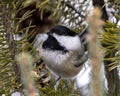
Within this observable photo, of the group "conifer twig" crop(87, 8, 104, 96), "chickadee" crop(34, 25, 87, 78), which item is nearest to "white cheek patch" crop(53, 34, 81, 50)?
"chickadee" crop(34, 25, 87, 78)

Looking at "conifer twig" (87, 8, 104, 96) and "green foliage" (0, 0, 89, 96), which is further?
"green foliage" (0, 0, 89, 96)

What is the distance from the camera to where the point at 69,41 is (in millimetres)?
435

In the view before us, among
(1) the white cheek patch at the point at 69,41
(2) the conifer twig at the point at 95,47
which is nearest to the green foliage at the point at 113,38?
(1) the white cheek patch at the point at 69,41

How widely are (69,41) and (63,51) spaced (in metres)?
0.02

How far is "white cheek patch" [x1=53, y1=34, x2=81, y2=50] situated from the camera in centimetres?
44

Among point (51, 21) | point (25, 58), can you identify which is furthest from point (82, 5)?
point (25, 58)

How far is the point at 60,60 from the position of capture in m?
0.46

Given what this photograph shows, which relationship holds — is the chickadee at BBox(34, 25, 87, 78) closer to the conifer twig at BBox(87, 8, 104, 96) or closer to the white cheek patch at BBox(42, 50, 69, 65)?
the white cheek patch at BBox(42, 50, 69, 65)

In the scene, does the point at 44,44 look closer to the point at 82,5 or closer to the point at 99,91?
the point at 82,5

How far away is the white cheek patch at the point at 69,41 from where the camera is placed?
1.43 ft

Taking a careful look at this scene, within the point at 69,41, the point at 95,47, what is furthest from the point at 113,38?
the point at 95,47

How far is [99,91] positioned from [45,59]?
31 cm

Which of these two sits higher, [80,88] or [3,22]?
[3,22]

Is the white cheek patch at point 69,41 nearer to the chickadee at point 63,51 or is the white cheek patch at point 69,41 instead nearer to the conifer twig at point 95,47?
the chickadee at point 63,51
